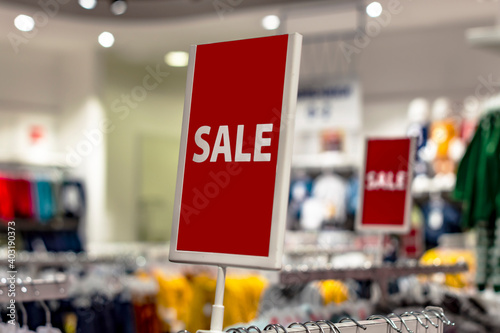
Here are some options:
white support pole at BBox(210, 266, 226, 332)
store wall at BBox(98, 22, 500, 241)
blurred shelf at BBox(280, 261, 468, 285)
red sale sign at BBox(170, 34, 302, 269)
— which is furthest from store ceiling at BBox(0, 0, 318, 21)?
white support pole at BBox(210, 266, 226, 332)

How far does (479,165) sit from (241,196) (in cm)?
281

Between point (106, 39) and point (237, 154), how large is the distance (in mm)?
7445

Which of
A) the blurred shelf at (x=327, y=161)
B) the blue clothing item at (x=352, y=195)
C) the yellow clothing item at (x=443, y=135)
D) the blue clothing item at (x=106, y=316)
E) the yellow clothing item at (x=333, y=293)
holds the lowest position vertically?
the blue clothing item at (x=106, y=316)

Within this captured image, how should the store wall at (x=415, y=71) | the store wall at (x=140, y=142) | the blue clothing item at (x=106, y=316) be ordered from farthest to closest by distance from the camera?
the store wall at (x=140, y=142) → the store wall at (x=415, y=71) → the blue clothing item at (x=106, y=316)

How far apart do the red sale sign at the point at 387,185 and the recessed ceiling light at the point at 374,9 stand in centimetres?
402

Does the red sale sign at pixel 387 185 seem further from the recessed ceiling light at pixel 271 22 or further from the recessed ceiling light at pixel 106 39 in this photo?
the recessed ceiling light at pixel 106 39

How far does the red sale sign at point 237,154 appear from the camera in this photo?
4.47ft

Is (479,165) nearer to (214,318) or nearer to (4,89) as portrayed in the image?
(214,318)

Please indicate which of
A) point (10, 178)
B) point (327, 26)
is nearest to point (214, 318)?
point (327, 26)

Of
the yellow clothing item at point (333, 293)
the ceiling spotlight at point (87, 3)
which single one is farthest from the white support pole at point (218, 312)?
the ceiling spotlight at point (87, 3)

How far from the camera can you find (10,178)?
8.03 meters

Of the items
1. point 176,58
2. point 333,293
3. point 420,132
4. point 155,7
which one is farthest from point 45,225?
point 333,293

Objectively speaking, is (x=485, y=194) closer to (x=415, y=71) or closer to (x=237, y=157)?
(x=237, y=157)

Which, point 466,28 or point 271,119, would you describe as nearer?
point 271,119
